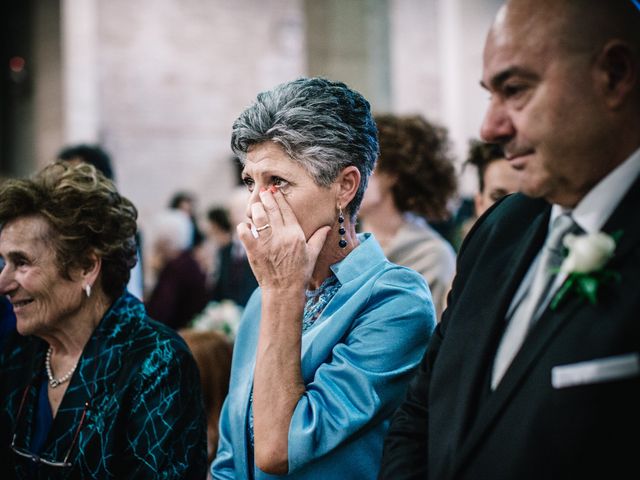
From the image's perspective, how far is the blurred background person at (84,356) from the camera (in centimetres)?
232

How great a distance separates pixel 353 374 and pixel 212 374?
1.65m

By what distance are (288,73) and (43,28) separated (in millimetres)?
4178

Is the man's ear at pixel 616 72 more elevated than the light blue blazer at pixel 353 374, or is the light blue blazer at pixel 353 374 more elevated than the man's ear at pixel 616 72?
the man's ear at pixel 616 72

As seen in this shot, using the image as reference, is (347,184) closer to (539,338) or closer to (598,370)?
(539,338)

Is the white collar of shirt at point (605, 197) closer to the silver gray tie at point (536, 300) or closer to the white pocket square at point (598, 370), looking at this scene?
the silver gray tie at point (536, 300)

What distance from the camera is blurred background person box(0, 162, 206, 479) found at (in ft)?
7.61

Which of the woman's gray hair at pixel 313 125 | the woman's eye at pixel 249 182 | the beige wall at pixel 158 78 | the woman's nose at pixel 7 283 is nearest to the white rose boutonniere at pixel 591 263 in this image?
the woman's gray hair at pixel 313 125

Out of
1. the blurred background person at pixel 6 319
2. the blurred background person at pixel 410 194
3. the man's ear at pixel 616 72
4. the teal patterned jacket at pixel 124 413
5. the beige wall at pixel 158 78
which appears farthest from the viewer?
the beige wall at pixel 158 78

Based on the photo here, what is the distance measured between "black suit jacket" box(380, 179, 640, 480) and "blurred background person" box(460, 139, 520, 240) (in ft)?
5.13

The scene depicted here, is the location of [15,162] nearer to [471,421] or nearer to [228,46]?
[228,46]

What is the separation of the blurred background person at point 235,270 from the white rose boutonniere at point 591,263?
4529 mm

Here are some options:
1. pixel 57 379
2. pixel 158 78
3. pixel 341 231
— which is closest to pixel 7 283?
pixel 57 379

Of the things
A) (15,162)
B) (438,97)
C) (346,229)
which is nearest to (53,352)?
(346,229)

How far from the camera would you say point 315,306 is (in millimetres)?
2180
